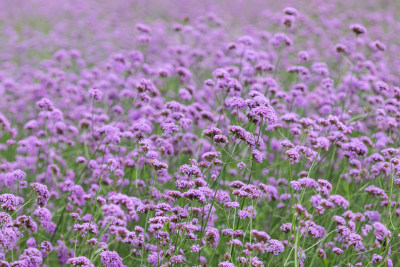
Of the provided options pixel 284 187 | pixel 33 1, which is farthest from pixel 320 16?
pixel 33 1

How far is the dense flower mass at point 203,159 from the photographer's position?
3654 mm

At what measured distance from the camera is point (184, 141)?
563 cm

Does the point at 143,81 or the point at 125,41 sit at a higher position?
the point at 143,81

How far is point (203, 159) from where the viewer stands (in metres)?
4.41

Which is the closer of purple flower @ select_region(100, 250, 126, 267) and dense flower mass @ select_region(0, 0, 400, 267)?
purple flower @ select_region(100, 250, 126, 267)

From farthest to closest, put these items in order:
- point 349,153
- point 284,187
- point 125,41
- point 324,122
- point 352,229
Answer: point 125,41 → point 284,187 → point 349,153 → point 324,122 → point 352,229

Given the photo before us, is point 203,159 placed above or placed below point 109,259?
above

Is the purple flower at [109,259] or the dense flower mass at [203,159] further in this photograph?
the dense flower mass at [203,159]

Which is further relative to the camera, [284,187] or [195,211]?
[284,187]

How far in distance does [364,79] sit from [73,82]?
5.09 m

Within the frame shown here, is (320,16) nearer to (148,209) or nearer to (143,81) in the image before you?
(143,81)

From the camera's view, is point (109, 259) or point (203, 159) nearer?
point (109, 259)

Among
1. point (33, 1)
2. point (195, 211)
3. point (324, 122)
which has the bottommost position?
point (33, 1)

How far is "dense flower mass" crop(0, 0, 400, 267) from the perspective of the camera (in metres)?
3.65
